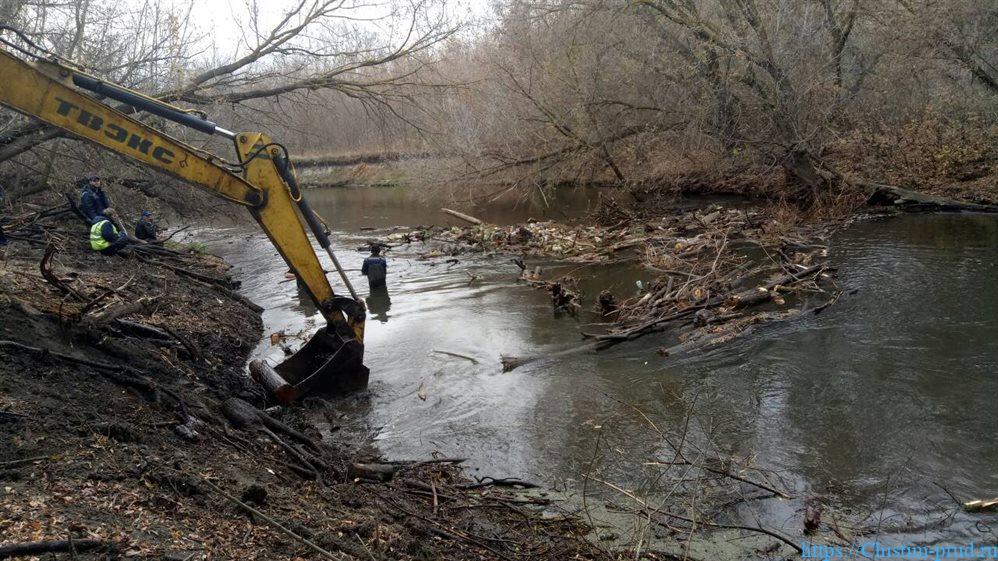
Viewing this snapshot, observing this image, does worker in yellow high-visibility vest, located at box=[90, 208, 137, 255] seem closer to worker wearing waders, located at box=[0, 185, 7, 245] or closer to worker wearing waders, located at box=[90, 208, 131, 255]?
worker wearing waders, located at box=[90, 208, 131, 255]

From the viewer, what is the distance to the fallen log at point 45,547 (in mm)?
3490

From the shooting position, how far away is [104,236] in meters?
→ 12.4

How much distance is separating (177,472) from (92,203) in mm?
9787

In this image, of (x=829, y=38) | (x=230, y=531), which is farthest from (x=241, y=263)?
(x=829, y=38)

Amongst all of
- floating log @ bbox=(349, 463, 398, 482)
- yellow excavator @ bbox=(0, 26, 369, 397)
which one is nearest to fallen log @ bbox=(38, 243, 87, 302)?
yellow excavator @ bbox=(0, 26, 369, 397)

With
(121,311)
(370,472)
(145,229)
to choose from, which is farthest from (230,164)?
(145,229)

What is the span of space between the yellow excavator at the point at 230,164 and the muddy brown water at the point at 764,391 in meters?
0.81

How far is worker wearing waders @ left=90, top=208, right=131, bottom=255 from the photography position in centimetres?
1230

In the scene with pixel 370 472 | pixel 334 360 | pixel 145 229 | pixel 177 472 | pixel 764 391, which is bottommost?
pixel 764 391

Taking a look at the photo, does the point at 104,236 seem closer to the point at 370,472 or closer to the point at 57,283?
the point at 57,283

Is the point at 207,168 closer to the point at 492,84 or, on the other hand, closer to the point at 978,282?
the point at 978,282

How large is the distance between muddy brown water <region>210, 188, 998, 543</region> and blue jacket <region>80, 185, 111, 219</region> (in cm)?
353

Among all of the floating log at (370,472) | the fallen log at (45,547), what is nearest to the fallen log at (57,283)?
the floating log at (370,472)

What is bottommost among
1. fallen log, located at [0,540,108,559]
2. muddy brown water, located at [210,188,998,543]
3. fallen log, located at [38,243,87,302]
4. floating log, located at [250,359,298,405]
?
muddy brown water, located at [210,188,998,543]
